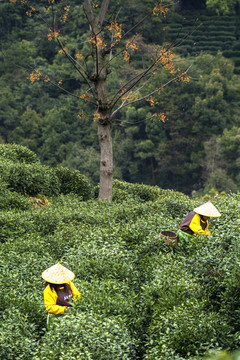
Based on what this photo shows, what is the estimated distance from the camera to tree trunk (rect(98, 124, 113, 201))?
40.3 ft

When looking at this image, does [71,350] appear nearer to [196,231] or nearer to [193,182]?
[196,231]

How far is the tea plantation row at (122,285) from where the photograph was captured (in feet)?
15.9

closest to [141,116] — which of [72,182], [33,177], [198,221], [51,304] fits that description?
[72,182]

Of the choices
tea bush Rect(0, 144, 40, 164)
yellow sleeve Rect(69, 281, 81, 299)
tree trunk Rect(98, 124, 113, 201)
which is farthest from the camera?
tea bush Rect(0, 144, 40, 164)

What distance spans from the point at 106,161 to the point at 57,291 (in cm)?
702

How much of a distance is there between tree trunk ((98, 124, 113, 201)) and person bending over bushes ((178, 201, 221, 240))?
17.2 ft

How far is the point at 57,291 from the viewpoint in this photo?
221 inches

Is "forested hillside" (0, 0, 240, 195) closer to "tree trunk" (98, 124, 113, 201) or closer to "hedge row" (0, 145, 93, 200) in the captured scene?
"hedge row" (0, 145, 93, 200)

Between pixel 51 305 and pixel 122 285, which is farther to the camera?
pixel 122 285

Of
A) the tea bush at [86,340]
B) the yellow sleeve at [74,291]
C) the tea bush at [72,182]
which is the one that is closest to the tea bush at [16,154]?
the tea bush at [72,182]

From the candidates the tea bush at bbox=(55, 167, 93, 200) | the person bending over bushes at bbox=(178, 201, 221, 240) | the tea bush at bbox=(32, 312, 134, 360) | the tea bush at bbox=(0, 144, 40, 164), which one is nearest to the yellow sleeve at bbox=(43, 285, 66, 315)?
the tea bush at bbox=(32, 312, 134, 360)

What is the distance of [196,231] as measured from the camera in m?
7.13

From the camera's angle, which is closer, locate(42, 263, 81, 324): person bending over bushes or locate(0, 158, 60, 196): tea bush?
locate(42, 263, 81, 324): person bending over bushes

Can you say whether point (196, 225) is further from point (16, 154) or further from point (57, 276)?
point (16, 154)
